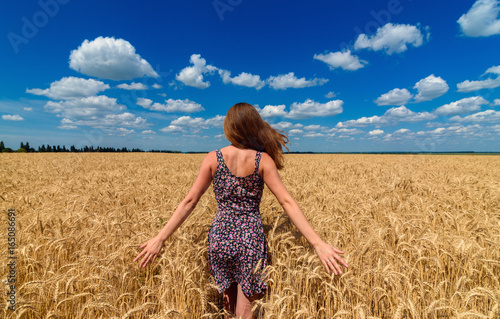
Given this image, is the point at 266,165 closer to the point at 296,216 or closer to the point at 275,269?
the point at 296,216

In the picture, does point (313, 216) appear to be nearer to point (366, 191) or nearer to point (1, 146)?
point (366, 191)

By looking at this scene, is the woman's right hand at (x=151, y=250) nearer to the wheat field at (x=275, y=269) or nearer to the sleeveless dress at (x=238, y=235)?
the wheat field at (x=275, y=269)

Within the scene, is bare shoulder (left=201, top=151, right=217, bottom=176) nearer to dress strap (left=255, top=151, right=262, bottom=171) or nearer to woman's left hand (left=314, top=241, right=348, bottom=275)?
dress strap (left=255, top=151, right=262, bottom=171)

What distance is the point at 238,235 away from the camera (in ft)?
8.21

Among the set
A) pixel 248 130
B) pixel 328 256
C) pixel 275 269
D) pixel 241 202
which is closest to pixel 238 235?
pixel 241 202

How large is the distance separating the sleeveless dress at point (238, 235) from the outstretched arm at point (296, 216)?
99 millimetres

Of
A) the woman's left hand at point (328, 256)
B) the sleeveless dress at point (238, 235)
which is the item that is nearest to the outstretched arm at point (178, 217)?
the sleeveless dress at point (238, 235)

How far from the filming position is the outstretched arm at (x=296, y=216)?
223 cm

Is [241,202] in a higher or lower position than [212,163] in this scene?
lower

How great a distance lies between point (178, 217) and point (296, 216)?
116 centimetres

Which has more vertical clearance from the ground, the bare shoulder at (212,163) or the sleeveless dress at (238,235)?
the bare shoulder at (212,163)

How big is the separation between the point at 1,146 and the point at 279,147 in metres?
100

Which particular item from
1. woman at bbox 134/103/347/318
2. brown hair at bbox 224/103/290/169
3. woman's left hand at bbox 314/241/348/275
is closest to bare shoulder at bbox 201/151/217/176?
woman at bbox 134/103/347/318

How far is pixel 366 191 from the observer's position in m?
6.65
